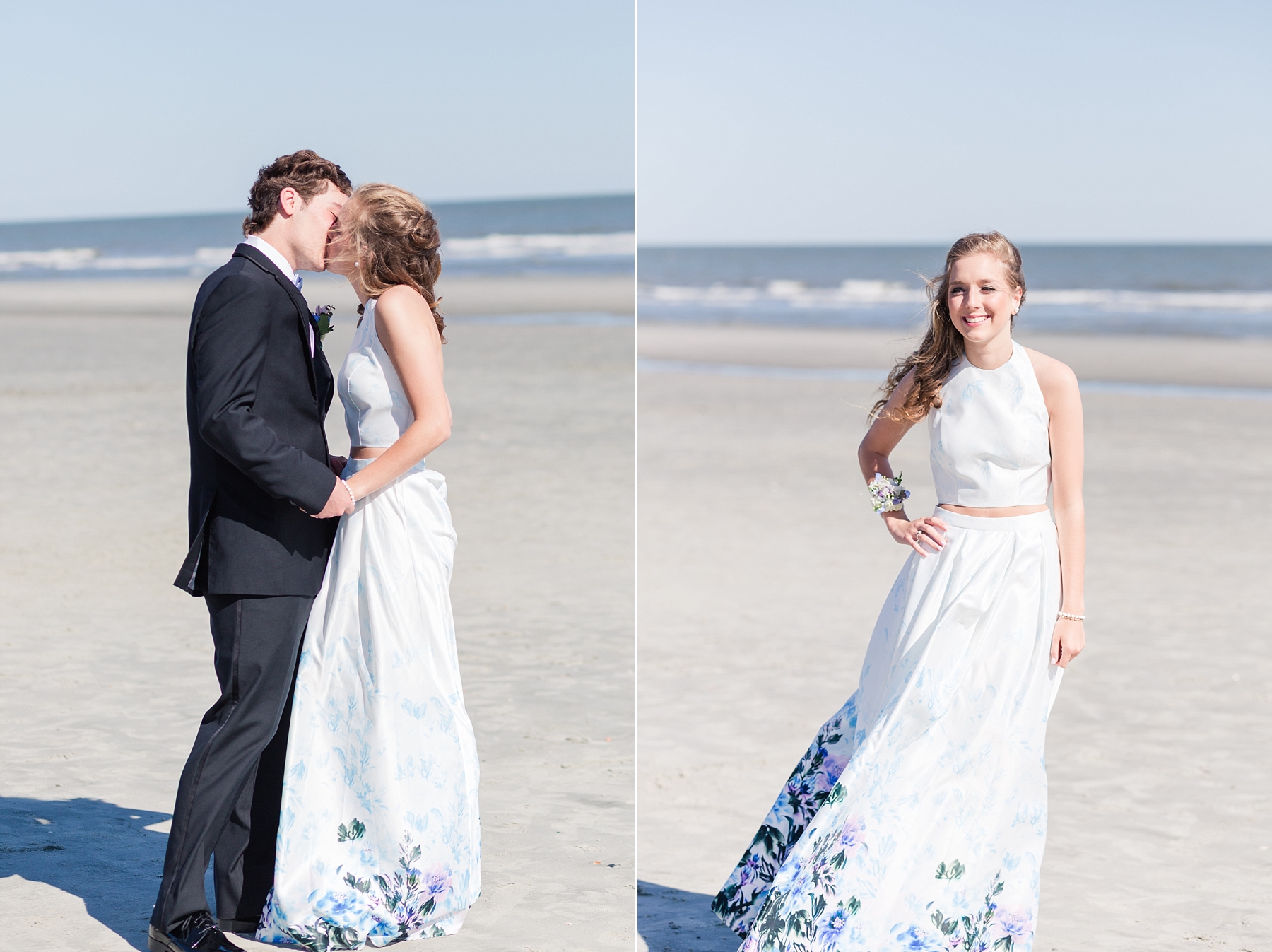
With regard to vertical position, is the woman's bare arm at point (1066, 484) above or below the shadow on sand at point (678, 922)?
above

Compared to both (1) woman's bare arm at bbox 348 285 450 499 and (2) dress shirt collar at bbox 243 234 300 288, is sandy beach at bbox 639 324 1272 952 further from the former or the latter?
(2) dress shirt collar at bbox 243 234 300 288

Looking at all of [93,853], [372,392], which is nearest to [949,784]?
[372,392]

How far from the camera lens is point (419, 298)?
3660 millimetres

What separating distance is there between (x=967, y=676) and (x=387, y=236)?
1872 mm

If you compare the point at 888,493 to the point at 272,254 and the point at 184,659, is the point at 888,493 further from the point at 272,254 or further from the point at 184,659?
the point at 184,659

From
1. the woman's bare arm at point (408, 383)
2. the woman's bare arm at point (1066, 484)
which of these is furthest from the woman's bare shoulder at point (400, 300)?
the woman's bare arm at point (1066, 484)

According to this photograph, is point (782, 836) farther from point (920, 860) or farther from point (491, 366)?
point (491, 366)

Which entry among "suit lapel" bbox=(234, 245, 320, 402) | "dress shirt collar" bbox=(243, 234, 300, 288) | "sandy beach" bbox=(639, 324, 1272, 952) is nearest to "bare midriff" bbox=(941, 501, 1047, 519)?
"sandy beach" bbox=(639, 324, 1272, 952)

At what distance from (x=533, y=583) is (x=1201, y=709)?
386 centimetres

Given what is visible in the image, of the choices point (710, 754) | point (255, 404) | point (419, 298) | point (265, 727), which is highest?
point (419, 298)

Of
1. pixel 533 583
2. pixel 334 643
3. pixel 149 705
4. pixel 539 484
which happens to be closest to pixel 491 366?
pixel 539 484

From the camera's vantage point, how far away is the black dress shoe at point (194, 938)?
139 inches

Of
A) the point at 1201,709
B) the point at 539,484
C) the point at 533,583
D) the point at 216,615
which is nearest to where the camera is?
the point at 216,615

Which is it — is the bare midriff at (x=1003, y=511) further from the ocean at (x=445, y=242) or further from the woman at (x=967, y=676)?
the ocean at (x=445, y=242)
